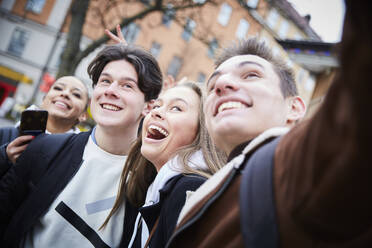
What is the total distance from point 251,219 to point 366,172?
1.11 ft

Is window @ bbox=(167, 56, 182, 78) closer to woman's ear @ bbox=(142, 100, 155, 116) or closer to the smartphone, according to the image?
woman's ear @ bbox=(142, 100, 155, 116)

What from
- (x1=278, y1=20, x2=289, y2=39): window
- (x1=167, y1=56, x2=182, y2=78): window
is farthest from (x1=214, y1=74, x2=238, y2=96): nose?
(x1=278, y1=20, x2=289, y2=39): window

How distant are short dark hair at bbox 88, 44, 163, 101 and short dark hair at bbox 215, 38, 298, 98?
91cm

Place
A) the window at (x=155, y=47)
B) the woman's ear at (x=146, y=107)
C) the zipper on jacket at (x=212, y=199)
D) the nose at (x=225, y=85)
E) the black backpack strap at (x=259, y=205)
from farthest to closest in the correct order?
1. the window at (x=155, y=47)
2. the woman's ear at (x=146, y=107)
3. the nose at (x=225, y=85)
4. the zipper on jacket at (x=212, y=199)
5. the black backpack strap at (x=259, y=205)

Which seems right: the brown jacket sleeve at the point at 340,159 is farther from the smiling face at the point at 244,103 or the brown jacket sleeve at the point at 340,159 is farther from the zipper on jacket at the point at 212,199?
the smiling face at the point at 244,103

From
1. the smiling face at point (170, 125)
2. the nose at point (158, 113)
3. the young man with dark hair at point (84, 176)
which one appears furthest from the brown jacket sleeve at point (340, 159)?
the young man with dark hair at point (84, 176)

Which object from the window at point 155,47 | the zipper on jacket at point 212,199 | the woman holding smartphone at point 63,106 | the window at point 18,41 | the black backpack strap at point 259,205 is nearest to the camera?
the black backpack strap at point 259,205

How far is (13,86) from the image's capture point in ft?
65.5

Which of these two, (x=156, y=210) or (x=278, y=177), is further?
(x=156, y=210)

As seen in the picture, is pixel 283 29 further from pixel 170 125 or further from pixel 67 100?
pixel 170 125

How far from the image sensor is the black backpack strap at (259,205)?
706 millimetres

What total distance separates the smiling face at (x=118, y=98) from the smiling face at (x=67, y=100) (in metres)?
1.28

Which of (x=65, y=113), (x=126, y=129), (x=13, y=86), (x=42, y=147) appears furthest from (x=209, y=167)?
(x=13, y=86)

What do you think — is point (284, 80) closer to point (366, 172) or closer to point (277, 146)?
point (277, 146)
